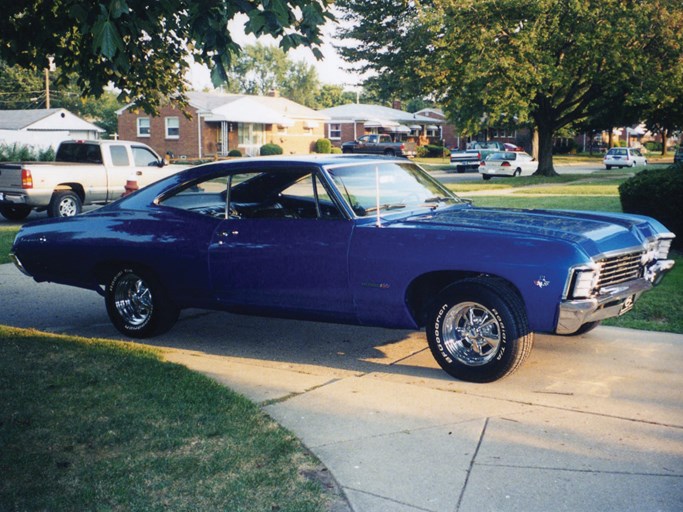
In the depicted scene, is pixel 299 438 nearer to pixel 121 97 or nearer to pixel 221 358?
pixel 221 358

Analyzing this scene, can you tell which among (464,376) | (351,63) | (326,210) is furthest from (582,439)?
(351,63)

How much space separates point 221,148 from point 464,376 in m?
48.1

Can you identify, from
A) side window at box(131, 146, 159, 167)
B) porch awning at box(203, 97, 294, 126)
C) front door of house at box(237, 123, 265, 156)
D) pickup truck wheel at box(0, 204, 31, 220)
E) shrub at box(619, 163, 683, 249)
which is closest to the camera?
shrub at box(619, 163, 683, 249)

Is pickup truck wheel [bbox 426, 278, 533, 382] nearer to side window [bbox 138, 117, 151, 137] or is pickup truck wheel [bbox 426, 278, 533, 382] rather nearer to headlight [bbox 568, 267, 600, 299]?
headlight [bbox 568, 267, 600, 299]

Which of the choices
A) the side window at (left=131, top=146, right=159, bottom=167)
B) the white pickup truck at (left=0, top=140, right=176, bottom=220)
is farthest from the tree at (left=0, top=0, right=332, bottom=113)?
the side window at (left=131, top=146, right=159, bottom=167)

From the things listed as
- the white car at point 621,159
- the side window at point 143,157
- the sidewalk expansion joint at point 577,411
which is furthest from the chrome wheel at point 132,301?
the white car at point 621,159

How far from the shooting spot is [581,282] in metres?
5.38

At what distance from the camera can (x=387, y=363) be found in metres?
6.54

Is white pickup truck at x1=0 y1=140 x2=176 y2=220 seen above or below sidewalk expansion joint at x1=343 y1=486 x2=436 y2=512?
above

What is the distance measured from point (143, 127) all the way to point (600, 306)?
51.0m

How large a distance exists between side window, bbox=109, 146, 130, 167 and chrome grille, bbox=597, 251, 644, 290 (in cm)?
1478

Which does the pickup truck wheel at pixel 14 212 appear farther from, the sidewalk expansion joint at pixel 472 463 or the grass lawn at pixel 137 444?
the sidewalk expansion joint at pixel 472 463

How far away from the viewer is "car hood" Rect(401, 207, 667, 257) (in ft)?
18.6

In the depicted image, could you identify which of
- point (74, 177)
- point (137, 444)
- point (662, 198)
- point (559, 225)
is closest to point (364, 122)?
point (74, 177)
